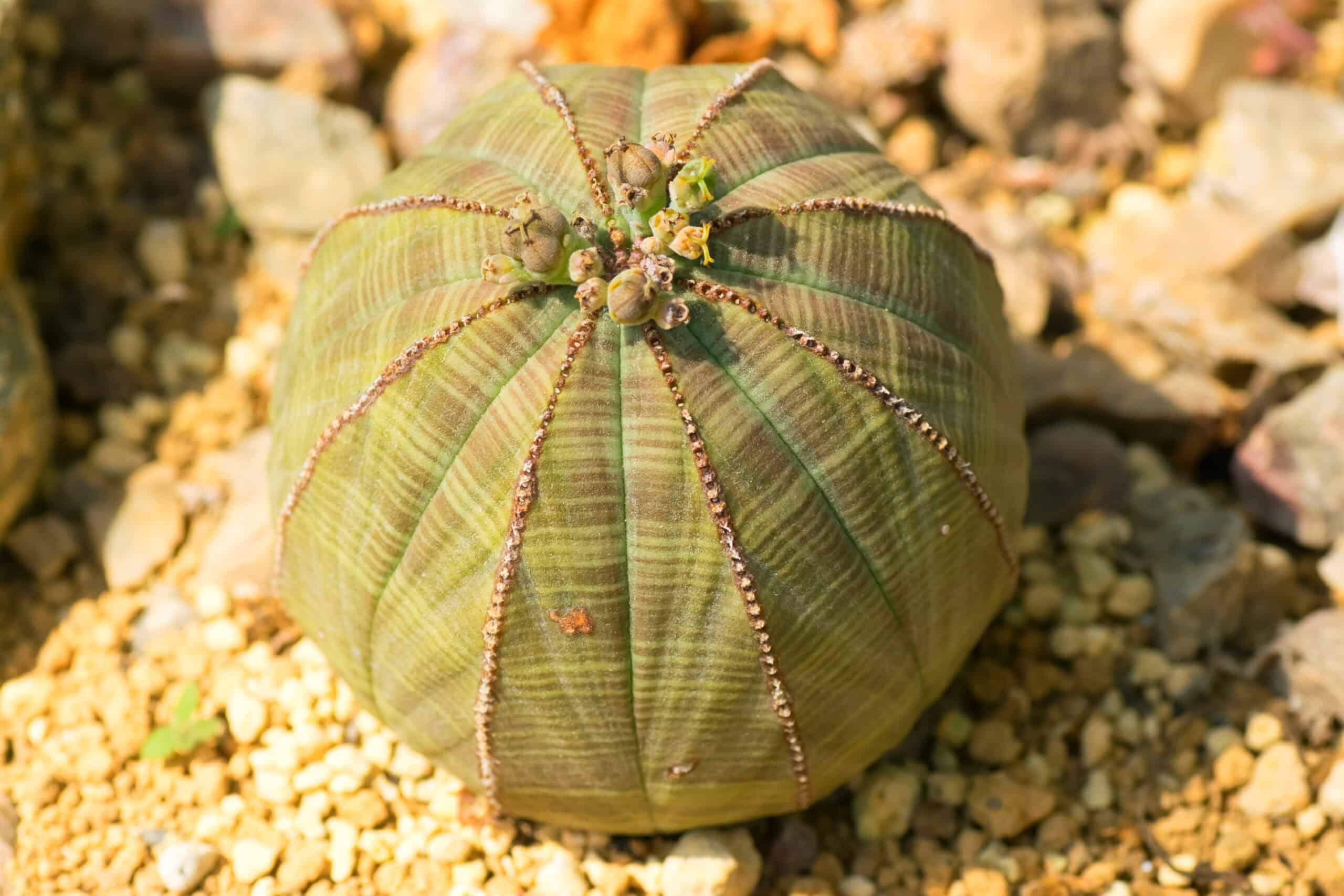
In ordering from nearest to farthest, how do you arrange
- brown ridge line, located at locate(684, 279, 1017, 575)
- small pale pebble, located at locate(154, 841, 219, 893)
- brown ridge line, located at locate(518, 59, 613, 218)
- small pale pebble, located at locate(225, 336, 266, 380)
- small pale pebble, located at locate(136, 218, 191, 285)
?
1. brown ridge line, located at locate(684, 279, 1017, 575)
2. brown ridge line, located at locate(518, 59, 613, 218)
3. small pale pebble, located at locate(154, 841, 219, 893)
4. small pale pebble, located at locate(225, 336, 266, 380)
5. small pale pebble, located at locate(136, 218, 191, 285)

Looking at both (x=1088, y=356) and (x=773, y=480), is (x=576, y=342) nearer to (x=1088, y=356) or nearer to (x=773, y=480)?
(x=773, y=480)

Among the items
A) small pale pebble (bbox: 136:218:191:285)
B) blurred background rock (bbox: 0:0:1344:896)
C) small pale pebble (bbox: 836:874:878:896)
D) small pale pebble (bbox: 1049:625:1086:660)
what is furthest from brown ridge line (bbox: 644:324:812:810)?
small pale pebble (bbox: 136:218:191:285)

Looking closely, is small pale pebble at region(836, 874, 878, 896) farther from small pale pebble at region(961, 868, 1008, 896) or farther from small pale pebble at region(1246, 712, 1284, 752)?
small pale pebble at region(1246, 712, 1284, 752)

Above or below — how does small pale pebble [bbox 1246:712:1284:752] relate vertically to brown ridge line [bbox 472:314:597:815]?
below

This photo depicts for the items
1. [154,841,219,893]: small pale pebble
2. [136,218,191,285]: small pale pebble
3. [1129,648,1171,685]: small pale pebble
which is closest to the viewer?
[154,841,219,893]: small pale pebble

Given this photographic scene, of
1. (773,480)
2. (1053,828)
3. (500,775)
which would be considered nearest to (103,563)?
(500,775)

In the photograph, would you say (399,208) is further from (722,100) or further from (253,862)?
(253,862)

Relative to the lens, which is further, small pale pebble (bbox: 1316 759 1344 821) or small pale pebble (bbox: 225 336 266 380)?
small pale pebble (bbox: 225 336 266 380)
